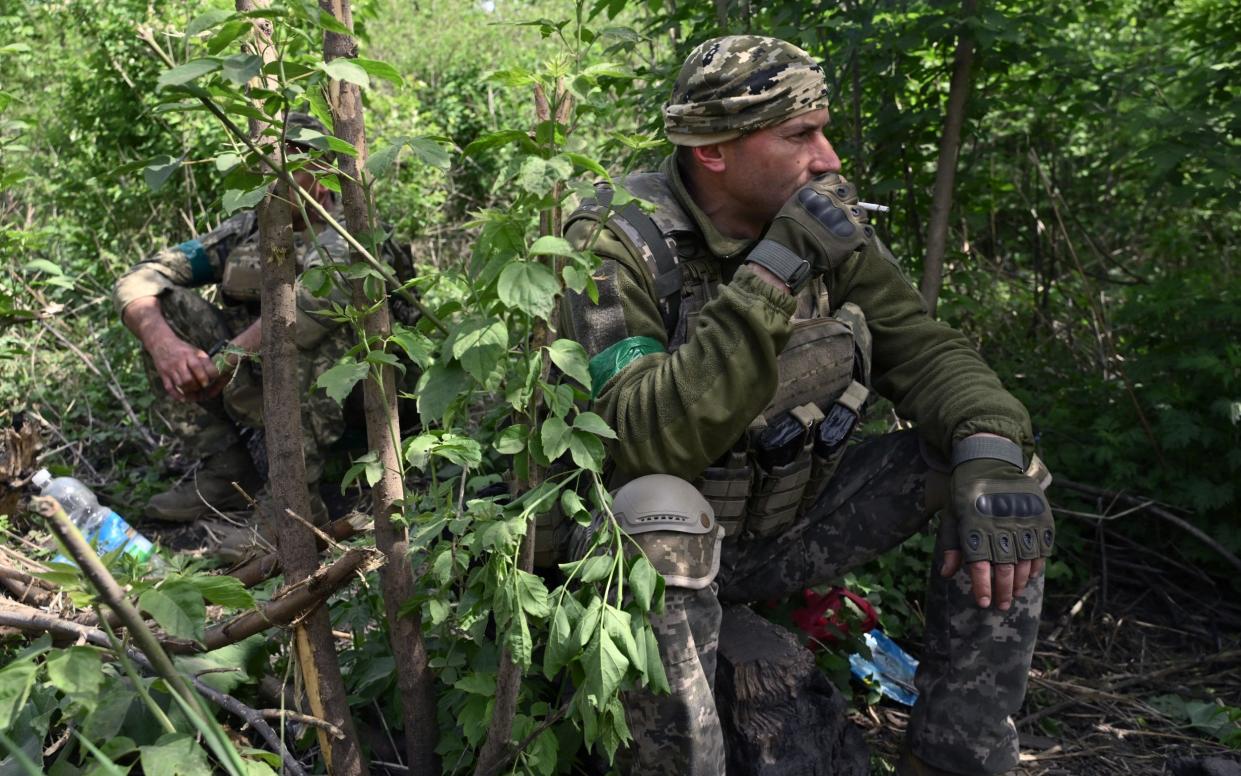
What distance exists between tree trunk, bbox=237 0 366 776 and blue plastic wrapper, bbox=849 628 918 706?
1.39 m

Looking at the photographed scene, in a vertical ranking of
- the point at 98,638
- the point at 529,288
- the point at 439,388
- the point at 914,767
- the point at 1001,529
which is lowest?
the point at 914,767

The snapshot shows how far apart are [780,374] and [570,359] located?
0.85m

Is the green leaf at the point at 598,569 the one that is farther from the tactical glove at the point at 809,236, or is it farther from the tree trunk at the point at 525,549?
the tactical glove at the point at 809,236

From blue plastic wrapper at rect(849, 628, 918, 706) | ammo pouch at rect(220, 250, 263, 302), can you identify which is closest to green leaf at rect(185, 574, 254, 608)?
blue plastic wrapper at rect(849, 628, 918, 706)

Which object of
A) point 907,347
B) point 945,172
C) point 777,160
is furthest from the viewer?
point 945,172

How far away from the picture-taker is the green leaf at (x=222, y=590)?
5.41ft

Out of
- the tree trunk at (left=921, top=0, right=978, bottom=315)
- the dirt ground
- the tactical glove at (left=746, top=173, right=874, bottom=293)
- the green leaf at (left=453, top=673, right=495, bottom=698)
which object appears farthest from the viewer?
the tree trunk at (left=921, top=0, right=978, bottom=315)

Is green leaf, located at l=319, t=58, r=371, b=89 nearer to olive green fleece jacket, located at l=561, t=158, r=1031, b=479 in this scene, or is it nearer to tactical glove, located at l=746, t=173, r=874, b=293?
Answer: olive green fleece jacket, located at l=561, t=158, r=1031, b=479

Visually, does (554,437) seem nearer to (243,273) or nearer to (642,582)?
(642,582)

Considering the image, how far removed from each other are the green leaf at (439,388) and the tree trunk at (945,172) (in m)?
2.64

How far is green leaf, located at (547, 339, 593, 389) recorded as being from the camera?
1758mm

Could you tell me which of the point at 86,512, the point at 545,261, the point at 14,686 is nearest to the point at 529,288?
the point at 545,261

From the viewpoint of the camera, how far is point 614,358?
7.70 feet

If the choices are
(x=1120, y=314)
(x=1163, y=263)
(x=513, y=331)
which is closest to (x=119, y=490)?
(x=513, y=331)
